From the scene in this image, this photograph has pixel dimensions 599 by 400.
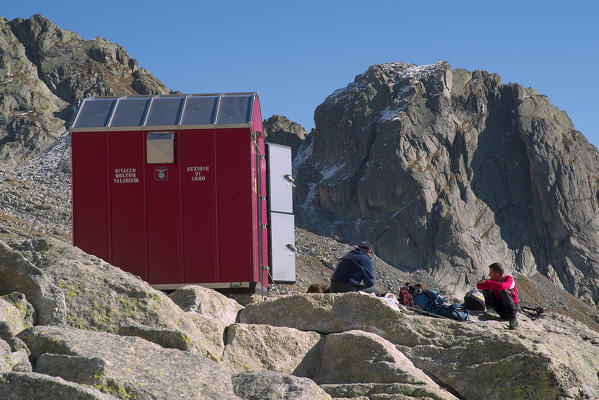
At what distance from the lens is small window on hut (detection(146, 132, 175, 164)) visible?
13680 millimetres

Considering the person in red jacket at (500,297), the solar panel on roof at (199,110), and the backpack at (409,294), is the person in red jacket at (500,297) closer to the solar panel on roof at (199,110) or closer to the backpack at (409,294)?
the backpack at (409,294)

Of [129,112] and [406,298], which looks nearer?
[406,298]

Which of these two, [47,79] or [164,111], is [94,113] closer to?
[164,111]

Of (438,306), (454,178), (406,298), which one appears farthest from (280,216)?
(454,178)

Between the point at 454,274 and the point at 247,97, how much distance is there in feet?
309

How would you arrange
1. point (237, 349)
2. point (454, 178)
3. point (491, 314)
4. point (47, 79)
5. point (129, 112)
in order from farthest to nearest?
1. point (47, 79)
2. point (454, 178)
3. point (129, 112)
4. point (491, 314)
5. point (237, 349)

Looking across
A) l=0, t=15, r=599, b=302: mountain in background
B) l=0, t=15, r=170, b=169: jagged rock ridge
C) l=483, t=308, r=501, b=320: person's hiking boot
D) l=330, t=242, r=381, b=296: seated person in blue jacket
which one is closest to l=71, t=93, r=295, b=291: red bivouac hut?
l=330, t=242, r=381, b=296: seated person in blue jacket

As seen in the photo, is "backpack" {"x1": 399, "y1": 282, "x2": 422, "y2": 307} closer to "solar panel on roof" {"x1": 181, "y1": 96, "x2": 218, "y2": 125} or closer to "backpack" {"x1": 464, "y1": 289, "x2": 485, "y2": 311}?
"backpack" {"x1": 464, "y1": 289, "x2": 485, "y2": 311}

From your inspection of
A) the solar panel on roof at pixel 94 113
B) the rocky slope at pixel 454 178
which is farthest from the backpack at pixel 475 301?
the rocky slope at pixel 454 178

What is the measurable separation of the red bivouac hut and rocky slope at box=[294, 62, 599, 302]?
92.1 m

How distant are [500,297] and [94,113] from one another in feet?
30.6

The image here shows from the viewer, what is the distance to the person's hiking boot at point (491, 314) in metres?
9.56

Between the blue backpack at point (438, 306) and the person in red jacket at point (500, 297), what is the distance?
473mm

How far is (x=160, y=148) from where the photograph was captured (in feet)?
45.0
